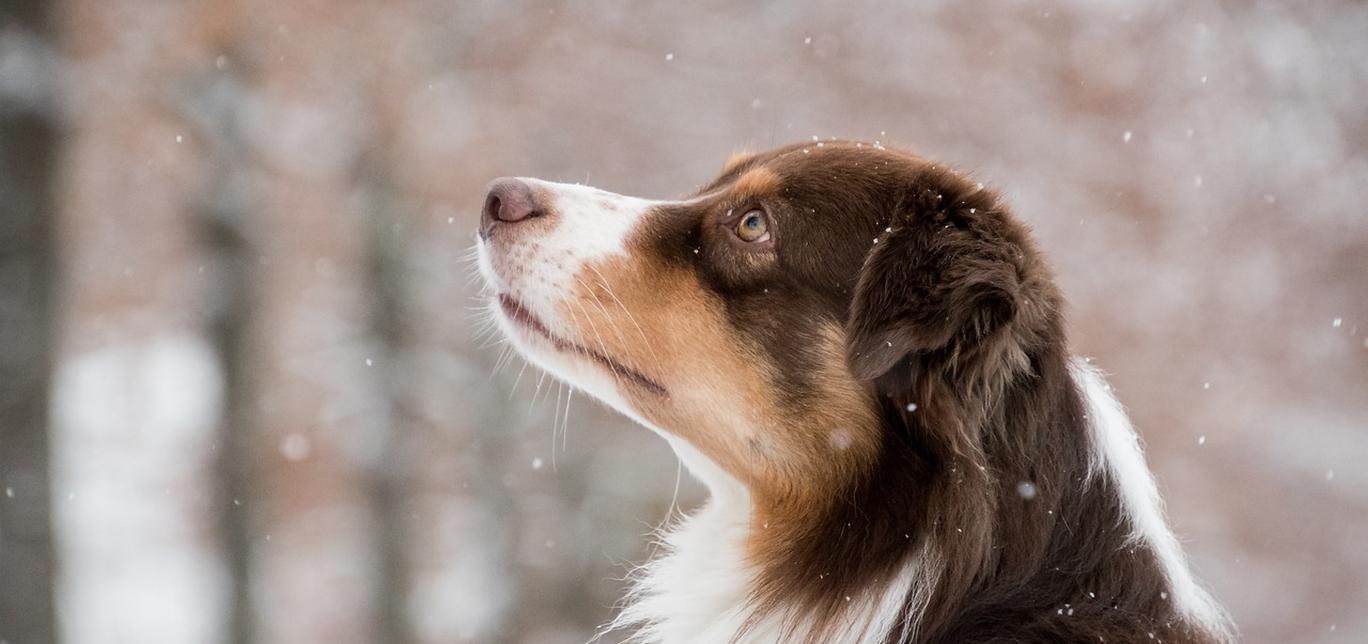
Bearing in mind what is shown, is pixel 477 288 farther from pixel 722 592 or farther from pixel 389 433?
pixel 722 592

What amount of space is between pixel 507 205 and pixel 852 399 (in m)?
1.18

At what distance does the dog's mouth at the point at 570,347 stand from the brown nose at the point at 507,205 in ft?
0.74

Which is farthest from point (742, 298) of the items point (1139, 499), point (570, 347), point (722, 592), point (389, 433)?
point (389, 433)

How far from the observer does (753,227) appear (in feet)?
12.0

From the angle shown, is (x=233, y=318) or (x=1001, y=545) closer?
(x=1001, y=545)

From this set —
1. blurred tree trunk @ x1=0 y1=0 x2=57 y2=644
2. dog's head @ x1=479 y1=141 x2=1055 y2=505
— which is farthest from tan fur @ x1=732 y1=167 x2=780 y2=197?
blurred tree trunk @ x1=0 y1=0 x2=57 y2=644

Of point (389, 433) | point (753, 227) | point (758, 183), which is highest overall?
point (758, 183)

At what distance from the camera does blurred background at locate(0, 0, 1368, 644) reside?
11141 millimetres

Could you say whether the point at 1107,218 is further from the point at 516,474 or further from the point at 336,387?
the point at 336,387

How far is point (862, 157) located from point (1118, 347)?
9045 mm

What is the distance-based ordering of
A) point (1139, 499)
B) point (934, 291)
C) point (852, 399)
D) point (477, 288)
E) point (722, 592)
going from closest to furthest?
Result: point (934, 291)
point (1139, 499)
point (852, 399)
point (722, 592)
point (477, 288)

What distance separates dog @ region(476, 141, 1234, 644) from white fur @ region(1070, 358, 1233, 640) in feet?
0.03

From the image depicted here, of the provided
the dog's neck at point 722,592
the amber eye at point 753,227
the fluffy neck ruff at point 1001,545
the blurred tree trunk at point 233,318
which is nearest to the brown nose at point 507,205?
the amber eye at point 753,227

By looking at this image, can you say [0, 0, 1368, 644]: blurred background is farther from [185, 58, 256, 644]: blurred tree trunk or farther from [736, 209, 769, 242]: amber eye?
[736, 209, 769, 242]: amber eye
